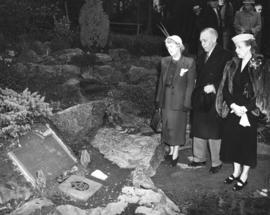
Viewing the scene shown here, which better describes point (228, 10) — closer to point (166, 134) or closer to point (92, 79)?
point (92, 79)

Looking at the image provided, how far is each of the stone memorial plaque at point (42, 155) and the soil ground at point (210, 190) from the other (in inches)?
57.8

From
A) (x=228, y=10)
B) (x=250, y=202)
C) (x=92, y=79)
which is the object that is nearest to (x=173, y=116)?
(x=250, y=202)

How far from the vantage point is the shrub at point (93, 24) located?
43.4 ft

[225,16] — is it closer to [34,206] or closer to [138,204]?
[138,204]

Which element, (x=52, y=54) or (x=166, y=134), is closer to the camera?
(x=166, y=134)

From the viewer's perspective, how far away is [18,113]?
6234 mm

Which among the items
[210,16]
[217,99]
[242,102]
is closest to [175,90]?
[217,99]

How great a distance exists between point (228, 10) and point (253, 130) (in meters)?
5.70

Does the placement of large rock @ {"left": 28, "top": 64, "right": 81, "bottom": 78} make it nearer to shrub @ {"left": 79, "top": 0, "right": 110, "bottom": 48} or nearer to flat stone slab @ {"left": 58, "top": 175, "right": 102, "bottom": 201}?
shrub @ {"left": 79, "top": 0, "right": 110, "bottom": 48}

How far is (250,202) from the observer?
5727mm

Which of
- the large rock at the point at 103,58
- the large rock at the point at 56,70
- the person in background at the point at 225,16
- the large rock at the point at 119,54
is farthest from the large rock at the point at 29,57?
the person in background at the point at 225,16

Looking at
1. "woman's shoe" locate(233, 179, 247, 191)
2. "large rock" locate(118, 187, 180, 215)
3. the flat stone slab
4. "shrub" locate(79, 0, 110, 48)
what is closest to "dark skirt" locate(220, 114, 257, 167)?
"woman's shoe" locate(233, 179, 247, 191)

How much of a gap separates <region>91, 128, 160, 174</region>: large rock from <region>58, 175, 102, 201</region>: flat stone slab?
777 millimetres

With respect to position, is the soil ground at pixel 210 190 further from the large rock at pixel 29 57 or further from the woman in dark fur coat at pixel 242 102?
the large rock at pixel 29 57
